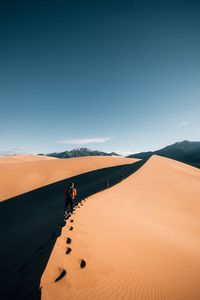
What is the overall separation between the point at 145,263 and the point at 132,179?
15083mm

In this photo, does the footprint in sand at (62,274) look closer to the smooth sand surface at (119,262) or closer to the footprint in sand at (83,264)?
the smooth sand surface at (119,262)

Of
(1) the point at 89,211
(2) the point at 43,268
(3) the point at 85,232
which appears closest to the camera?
(2) the point at 43,268

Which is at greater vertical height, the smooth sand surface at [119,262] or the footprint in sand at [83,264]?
the footprint in sand at [83,264]

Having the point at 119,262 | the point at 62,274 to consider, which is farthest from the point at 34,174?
the point at 62,274

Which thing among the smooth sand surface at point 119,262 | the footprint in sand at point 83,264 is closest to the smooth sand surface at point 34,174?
the smooth sand surface at point 119,262

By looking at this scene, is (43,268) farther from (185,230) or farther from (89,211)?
(185,230)

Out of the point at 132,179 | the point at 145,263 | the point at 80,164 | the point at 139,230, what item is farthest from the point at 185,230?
the point at 80,164

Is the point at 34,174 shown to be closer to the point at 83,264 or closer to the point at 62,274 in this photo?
the point at 83,264

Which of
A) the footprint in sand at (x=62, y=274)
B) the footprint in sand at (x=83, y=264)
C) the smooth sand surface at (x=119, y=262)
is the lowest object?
the smooth sand surface at (x=119, y=262)

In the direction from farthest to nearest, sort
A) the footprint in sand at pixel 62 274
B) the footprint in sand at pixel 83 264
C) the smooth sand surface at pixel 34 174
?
the smooth sand surface at pixel 34 174
the footprint in sand at pixel 83 264
the footprint in sand at pixel 62 274

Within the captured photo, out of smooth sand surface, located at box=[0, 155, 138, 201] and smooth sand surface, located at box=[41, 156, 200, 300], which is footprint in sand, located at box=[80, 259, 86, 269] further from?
smooth sand surface, located at box=[0, 155, 138, 201]

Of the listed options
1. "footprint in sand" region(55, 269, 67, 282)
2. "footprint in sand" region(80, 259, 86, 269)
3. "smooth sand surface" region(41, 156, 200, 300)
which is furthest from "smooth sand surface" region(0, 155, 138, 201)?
"footprint in sand" region(55, 269, 67, 282)

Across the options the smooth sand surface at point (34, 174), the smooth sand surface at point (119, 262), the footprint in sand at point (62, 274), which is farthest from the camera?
the smooth sand surface at point (34, 174)

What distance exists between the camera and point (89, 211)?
882 cm
